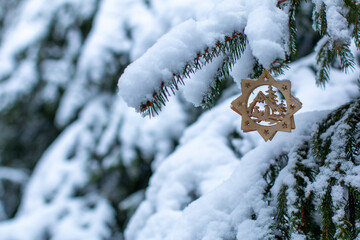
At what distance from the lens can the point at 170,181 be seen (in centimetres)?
125

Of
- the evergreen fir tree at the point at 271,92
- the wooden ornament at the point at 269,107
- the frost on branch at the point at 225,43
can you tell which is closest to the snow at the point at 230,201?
the evergreen fir tree at the point at 271,92

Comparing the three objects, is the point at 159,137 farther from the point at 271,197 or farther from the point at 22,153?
the point at 22,153

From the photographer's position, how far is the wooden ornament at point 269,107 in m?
0.59

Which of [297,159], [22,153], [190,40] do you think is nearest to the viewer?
[190,40]

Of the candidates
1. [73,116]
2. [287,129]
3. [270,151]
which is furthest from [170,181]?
[73,116]

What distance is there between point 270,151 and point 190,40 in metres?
0.37

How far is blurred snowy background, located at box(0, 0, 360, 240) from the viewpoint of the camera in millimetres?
1264

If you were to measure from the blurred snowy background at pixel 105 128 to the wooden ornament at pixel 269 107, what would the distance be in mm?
156

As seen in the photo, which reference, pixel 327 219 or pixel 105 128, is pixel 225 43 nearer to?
pixel 327 219

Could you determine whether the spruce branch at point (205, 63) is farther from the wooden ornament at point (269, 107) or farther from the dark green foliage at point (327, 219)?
the dark green foliage at point (327, 219)

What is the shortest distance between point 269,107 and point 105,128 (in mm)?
2065

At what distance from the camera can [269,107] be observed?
2.03 ft

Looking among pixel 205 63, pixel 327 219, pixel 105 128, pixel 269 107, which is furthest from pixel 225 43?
pixel 105 128

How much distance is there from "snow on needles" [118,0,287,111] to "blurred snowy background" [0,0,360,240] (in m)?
0.33
